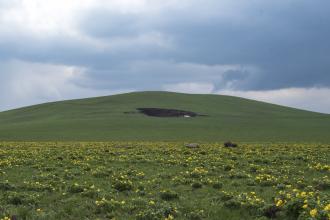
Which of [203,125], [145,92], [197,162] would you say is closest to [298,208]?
[197,162]

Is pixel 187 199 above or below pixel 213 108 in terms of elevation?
below

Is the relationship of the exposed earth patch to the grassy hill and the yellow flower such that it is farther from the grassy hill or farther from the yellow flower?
the yellow flower

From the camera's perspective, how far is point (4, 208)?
14.7m

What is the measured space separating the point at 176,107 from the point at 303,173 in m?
113

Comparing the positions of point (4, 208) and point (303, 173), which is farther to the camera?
point (303, 173)

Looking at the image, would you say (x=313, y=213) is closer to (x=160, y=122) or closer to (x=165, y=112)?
(x=160, y=122)

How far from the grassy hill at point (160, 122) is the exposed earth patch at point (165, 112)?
3596 millimetres

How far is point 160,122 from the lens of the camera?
105688 mm

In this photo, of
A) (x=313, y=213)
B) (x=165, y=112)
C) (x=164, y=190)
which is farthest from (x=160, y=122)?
(x=313, y=213)

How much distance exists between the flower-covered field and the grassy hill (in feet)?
147

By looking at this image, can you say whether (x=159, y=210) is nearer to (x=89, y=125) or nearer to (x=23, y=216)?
(x=23, y=216)

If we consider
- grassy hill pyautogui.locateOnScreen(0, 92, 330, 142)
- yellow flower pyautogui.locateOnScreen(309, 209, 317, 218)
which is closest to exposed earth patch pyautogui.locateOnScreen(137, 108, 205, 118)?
grassy hill pyautogui.locateOnScreen(0, 92, 330, 142)

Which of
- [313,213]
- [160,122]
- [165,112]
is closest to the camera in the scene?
[313,213]

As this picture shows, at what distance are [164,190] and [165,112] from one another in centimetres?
10871
